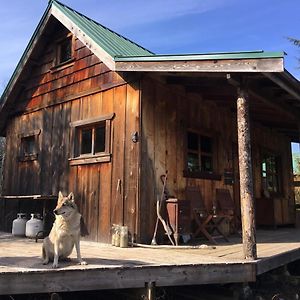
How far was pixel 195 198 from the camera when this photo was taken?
751 cm

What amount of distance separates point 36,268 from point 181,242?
3.25 metres

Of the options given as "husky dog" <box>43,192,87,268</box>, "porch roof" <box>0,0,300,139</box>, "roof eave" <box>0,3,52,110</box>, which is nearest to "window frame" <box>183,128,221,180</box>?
"porch roof" <box>0,0,300,139</box>

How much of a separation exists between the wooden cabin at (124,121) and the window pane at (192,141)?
0.15 ft

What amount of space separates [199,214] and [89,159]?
250 cm

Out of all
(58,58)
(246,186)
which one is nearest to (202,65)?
(246,186)

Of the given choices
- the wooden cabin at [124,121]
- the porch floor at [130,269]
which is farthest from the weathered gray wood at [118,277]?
the wooden cabin at [124,121]

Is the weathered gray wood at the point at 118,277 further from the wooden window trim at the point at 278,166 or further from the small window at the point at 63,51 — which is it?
Result: the wooden window trim at the point at 278,166

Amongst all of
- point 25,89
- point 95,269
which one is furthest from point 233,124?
point 95,269

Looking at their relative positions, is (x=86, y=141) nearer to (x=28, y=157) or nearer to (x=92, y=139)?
(x=92, y=139)

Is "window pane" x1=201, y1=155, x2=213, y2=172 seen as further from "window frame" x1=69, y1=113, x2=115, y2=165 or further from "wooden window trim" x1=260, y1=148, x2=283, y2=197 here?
"wooden window trim" x1=260, y1=148, x2=283, y2=197

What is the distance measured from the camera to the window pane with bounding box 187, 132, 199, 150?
794 cm

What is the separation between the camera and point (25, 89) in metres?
9.95

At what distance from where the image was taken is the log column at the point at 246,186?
5.02 metres

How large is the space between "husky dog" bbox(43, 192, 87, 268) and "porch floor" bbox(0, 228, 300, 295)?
15cm
